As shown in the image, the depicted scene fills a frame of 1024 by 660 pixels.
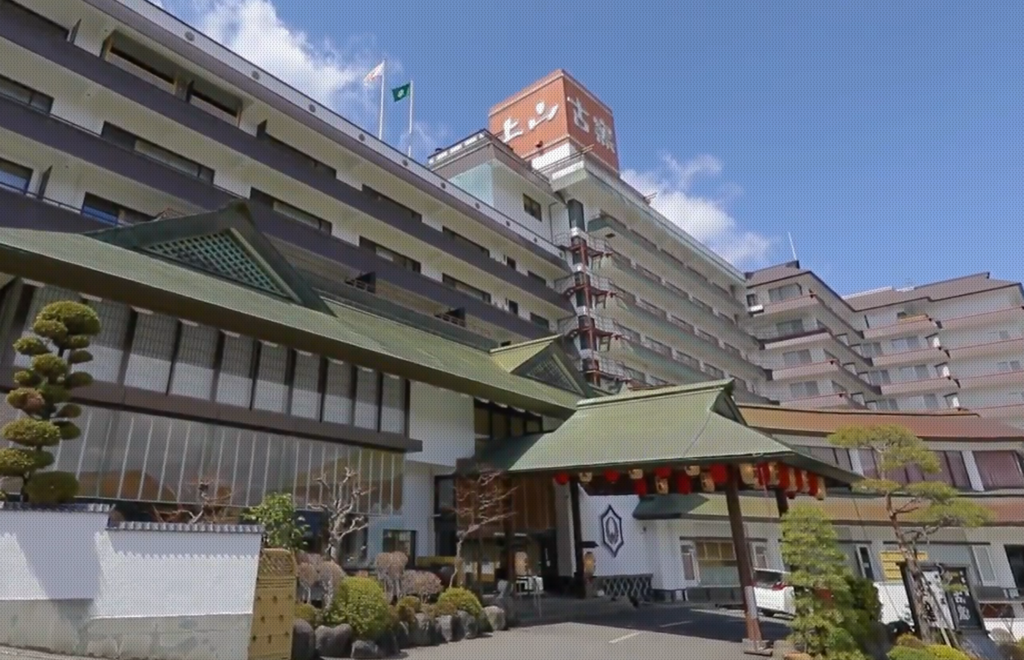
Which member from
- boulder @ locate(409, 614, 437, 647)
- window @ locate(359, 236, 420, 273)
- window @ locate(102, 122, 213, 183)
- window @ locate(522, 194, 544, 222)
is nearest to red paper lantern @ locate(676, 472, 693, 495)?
boulder @ locate(409, 614, 437, 647)

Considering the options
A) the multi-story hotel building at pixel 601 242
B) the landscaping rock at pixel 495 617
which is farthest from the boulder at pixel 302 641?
the multi-story hotel building at pixel 601 242

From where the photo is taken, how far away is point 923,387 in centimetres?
5550

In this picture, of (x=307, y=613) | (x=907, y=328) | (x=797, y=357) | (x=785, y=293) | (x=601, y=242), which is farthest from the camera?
(x=907, y=328)

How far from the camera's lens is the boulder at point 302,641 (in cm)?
1003

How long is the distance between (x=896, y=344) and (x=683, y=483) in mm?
54614

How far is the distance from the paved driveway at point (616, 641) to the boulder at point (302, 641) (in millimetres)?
2053

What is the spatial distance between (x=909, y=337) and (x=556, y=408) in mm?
54137

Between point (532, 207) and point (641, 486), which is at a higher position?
point (532, 207)

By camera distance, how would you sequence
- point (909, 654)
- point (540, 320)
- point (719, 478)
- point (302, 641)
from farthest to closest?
point (540, 320)
point (719, 478)
point (909, 654)
point (302, 641)

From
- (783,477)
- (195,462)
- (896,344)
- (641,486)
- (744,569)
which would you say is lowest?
(744,569)

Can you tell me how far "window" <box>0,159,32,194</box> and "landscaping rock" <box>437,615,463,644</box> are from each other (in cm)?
1635

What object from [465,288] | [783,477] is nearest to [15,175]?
[465,288]

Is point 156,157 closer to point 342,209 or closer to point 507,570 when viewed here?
point 342,209

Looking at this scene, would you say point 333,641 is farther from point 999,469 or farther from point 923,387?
point 923,387
